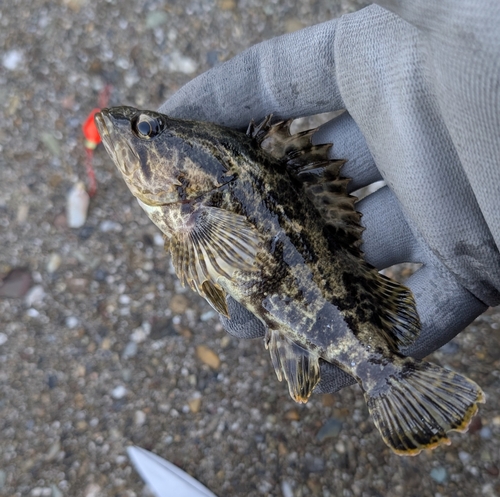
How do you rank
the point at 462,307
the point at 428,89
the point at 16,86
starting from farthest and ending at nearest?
the point at 16,86
the point at 462,307
the point at 428,89

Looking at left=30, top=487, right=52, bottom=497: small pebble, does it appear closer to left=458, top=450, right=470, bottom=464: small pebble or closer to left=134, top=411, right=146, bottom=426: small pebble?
left=134, top=411, right=146, bottom=426: small pebble

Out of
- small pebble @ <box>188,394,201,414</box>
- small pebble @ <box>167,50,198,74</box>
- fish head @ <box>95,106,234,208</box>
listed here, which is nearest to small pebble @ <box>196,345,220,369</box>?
small pebble @ <box>188,394,201,414</box>

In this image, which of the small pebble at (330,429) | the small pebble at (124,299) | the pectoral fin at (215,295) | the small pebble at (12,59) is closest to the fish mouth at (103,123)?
the pectoral fin at (215,295)

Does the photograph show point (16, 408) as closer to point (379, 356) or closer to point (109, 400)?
point (109, 400)

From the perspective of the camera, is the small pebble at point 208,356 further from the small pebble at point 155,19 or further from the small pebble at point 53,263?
the small pebble at point 155,19

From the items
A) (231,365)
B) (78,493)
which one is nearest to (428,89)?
(231,365)

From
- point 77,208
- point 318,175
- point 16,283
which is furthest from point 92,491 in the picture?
point 318,175
